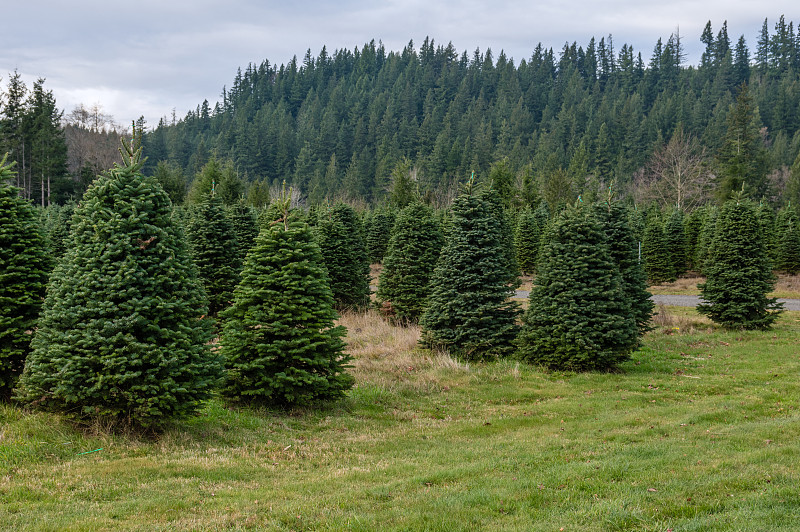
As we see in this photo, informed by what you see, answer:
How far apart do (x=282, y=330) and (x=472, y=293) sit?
6762mm

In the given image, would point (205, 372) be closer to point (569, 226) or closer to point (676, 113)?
point (569, 226)

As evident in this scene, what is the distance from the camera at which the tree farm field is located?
554 cm

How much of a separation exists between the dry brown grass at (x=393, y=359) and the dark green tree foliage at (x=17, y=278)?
5931 mm

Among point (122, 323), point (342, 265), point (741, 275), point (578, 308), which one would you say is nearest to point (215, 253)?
point (342, 265)

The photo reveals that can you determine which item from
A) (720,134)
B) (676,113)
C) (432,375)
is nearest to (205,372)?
(432,375)

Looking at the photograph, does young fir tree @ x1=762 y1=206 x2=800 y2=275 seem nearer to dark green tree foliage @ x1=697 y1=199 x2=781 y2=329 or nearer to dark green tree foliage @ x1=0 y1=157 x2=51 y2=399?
dark green tree foliage @ x1=697 y1=199 x2=781 y2=329

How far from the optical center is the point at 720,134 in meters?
89.1

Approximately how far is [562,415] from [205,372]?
6858 mm

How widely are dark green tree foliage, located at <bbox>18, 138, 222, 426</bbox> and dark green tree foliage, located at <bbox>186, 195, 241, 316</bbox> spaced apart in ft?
24.6

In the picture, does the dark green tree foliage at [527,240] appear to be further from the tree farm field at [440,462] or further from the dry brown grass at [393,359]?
the tree farm field at [440,462]

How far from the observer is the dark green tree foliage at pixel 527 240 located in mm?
42656

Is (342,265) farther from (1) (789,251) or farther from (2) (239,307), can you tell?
(1) (789,251)

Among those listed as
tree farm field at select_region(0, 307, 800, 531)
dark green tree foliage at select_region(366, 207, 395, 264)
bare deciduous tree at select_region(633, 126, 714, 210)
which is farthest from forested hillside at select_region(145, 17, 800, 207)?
tree farm field at select_region(0, 307, 800, 531)

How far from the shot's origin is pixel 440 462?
7.98 m
